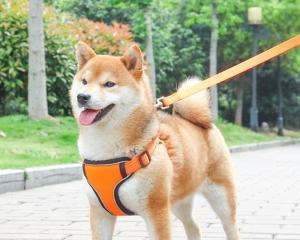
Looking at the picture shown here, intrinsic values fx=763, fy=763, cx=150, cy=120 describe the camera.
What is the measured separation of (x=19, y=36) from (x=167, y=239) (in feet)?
45.1

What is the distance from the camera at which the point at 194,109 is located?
5.40 meters

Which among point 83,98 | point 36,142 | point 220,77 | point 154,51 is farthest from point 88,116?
point 154,51

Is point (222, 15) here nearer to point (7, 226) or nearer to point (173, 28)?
point (173, 28)

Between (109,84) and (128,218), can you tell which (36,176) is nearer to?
(128,218)

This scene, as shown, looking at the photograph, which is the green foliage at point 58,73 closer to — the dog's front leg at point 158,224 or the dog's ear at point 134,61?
the dog's ear at point 134,61

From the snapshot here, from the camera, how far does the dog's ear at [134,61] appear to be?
177 inches

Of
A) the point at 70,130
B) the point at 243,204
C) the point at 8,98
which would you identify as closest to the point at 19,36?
the point at 8,98

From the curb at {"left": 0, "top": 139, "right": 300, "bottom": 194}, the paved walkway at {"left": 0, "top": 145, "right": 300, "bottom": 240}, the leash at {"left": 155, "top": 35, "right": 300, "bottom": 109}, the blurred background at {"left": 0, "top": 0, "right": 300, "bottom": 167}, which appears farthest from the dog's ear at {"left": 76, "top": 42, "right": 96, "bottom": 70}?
the blurred background at {"left": 0, "top": 0, "right": 300, "bottom": 167}

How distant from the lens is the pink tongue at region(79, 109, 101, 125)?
14.2 feet

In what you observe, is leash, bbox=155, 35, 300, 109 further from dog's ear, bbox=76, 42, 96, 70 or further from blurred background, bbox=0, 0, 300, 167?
blurred background, bbox=0, 0, 300, 167

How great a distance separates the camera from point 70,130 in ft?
50.1

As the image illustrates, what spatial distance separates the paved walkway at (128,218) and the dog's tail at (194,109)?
51.7 inches

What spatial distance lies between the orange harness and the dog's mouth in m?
0.26

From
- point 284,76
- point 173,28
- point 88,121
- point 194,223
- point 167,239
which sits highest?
point 88,121
